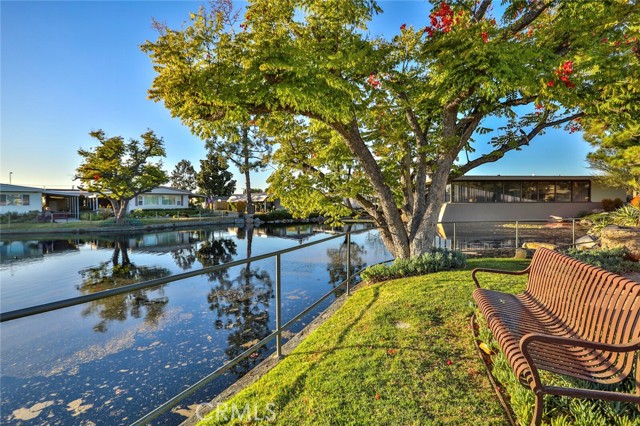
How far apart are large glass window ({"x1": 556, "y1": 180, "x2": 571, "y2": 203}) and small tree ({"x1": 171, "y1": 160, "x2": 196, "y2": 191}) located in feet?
201

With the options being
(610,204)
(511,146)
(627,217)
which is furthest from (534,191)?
(511,146)

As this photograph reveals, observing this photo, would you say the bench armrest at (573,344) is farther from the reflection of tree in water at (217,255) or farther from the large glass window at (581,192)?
the large glass window at (581,192)

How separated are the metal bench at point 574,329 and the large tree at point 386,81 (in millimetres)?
3129

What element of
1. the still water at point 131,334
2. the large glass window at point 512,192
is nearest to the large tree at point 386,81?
the still water at point 131,334

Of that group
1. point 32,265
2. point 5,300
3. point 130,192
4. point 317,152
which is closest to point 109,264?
point 32,265

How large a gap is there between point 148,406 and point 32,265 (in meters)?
12.8

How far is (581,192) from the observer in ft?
65.2

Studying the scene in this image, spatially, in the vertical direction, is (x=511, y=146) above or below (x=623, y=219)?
above

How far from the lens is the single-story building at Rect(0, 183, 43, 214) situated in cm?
3047

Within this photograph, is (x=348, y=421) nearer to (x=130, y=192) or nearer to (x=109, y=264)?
(x=109, y=264)

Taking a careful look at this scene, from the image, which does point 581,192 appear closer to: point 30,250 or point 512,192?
point 512,192

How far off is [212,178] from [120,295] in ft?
141

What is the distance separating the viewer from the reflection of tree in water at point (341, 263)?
891cm

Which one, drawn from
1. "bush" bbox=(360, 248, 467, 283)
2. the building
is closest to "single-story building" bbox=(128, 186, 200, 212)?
the building
